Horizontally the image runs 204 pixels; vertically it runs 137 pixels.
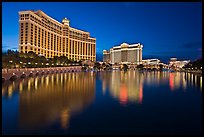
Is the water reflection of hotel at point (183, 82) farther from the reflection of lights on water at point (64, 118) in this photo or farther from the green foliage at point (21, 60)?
the green foliage at point (21, 60)

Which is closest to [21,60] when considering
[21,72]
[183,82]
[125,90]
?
[21,72]

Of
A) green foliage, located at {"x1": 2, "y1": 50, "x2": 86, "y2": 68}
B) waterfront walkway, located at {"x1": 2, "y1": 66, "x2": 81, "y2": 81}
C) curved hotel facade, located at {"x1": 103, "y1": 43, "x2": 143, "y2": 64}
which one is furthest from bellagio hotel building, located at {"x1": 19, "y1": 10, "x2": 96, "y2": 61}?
curved hotel facade, located at {"x1": 103, "y1": 43, "x2": 143, "y2": 64}

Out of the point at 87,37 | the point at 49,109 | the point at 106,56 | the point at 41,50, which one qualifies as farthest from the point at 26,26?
the point at 106,56

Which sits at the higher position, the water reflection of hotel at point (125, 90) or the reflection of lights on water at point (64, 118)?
the water reflection of hotel at point (125, 90)

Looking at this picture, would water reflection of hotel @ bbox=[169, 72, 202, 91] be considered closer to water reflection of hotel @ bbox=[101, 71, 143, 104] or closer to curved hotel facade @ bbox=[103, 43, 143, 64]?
water reflection of hotel @ bbox=[101, 71, 143, 104]

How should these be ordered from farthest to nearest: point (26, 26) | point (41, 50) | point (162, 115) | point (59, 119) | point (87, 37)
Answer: point (87, 37)
point (41, 50)
point (26, 26)
point (162, 115)
point (59, 119)

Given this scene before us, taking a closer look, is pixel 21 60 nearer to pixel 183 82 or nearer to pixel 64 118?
pixel 183 82

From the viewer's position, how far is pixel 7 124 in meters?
6.83

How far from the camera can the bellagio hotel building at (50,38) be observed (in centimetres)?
6156

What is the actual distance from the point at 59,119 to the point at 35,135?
5.55 feet

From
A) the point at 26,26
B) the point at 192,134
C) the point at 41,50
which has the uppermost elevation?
the point at 26,26

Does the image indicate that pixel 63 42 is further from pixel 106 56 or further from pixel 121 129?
pixel 121 129

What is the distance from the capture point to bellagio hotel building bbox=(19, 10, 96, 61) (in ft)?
202

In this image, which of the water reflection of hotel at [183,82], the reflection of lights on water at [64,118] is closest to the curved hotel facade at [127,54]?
the water reflection of hotel at [183,82]
